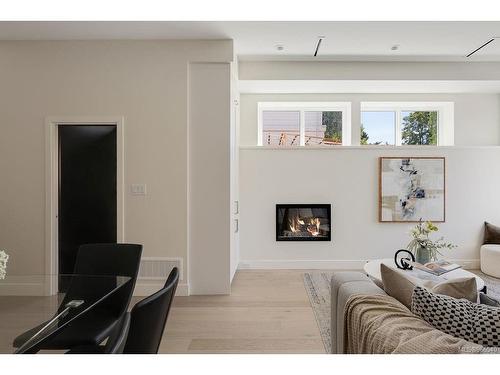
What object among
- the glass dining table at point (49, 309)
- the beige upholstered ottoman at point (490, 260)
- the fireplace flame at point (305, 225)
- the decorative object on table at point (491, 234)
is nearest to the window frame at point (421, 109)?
the decorative object on table at point (491, 234)

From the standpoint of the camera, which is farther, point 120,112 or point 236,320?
point 120,112

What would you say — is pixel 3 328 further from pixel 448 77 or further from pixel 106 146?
pixel 448 77

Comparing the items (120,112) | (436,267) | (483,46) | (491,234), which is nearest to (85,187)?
(120,112)

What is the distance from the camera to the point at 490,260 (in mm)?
4613

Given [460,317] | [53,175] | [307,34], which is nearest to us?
[460,317]

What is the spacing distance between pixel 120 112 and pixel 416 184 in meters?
3.91

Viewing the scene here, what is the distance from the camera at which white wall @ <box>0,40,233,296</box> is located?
3801 mm

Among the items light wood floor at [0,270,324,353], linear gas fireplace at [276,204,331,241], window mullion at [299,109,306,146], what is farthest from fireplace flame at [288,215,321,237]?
window mullion at [299,109,306,146]

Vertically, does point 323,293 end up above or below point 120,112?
below

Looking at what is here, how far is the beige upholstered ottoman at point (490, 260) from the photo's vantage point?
4.53 meters

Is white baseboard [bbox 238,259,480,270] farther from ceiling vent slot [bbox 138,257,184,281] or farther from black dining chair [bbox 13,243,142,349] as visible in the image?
black dining chair [bbox 13,243,142,349]

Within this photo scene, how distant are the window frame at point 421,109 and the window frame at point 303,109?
0.27 metres

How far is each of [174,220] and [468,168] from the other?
13.2 feet

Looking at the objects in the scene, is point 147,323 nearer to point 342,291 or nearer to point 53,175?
point 342,291
